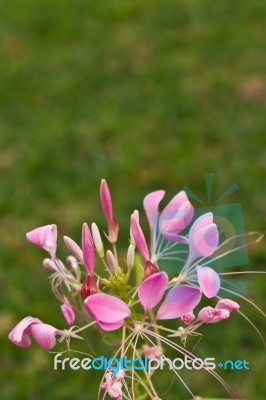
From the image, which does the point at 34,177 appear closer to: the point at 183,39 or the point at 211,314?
the point at 183,39

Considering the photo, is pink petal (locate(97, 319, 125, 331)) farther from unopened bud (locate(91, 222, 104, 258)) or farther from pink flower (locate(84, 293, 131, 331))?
unopened bud (locate(91, 222, 104, 258))

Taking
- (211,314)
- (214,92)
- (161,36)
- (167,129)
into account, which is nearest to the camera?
(211,314)

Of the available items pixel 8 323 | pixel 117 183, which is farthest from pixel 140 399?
pixel 117 183

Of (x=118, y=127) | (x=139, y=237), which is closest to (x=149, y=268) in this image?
(x=139, y=237)

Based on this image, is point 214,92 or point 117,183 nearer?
point 117,183

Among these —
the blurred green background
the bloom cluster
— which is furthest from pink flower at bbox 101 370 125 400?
the blurred green background
